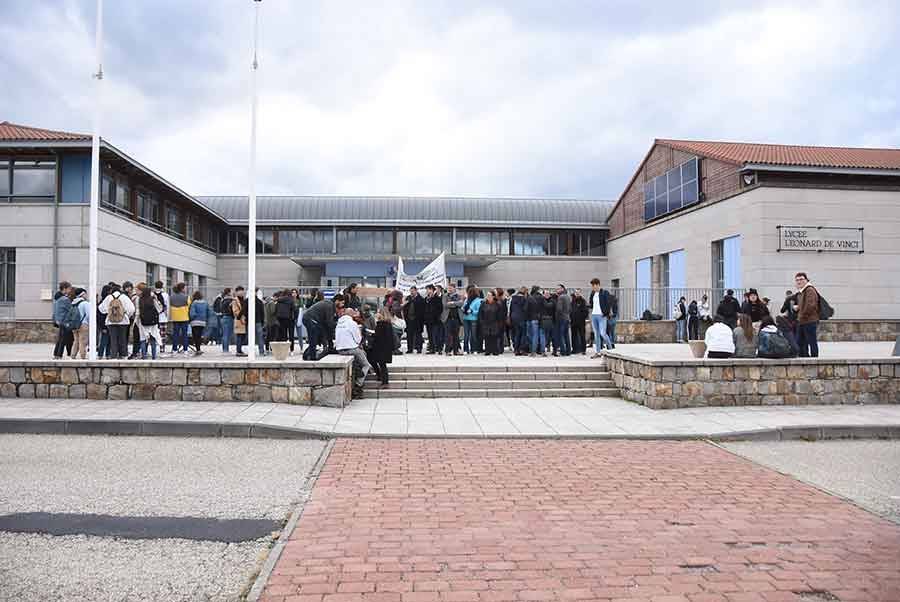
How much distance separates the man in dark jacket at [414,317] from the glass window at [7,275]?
1486cm

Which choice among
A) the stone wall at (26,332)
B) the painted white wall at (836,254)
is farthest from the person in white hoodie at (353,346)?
the painted white wall at (836,254)

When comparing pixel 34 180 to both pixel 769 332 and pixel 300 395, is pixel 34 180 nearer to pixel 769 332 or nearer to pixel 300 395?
pixel 300 395

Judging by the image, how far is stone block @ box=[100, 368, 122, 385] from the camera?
10.9 meters

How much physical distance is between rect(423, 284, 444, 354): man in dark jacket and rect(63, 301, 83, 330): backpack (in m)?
7.61

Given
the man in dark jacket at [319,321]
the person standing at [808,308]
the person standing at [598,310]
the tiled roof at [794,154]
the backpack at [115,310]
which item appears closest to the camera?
the person standing at [808,308]

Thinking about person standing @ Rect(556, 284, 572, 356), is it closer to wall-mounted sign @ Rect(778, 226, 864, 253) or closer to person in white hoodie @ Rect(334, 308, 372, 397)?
person in white hoodie @ Rect(334, 308, 372, 397)

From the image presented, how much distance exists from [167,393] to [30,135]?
17952mm

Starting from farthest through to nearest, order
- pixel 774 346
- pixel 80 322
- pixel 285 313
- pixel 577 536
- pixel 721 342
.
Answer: pixel 285 313, pixel 80 322, pixel 721 342, pixel 774 346, pixel 577 536

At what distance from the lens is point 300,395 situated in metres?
10.9

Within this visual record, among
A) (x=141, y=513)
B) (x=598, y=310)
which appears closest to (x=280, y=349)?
(x=598, y=310)

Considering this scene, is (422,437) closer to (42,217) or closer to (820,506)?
(820,506)

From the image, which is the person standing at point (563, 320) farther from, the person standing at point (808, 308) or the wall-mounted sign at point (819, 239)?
the wall-mounted sign at point (819, 239)

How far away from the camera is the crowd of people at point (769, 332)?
1139 centimetres

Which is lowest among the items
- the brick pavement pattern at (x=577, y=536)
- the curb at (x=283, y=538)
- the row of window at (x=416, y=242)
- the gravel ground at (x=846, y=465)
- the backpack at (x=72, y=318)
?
the gravel ground at (x=846, y=465)
